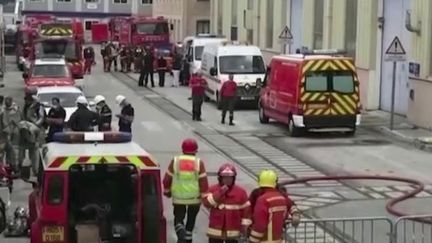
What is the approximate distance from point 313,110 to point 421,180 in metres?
6.81

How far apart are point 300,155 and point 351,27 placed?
40.9ft

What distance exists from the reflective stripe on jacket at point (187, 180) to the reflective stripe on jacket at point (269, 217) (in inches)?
78.1

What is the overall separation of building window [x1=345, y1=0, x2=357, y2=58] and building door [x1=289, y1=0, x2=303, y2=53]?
6.19 metres

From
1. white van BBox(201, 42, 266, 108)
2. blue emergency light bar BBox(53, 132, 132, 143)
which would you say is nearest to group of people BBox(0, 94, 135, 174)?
blue emergency light bar BBox(53, 132, 132, 143)

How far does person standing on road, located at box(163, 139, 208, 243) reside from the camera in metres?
12.2

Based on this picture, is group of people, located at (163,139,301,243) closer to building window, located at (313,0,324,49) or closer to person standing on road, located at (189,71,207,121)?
person standing on road, located at (189,71,207,121)

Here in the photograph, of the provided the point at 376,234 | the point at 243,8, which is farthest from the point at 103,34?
the point at 376,234

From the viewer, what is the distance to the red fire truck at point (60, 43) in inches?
1702

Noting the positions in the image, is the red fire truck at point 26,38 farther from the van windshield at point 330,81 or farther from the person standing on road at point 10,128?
the person standing on road at point 10,128

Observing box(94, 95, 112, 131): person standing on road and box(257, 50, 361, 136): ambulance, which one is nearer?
box(94, 95, 112, 131): person standing on road

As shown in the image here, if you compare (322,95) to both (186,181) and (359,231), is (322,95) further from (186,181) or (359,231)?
(186,181)

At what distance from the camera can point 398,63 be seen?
102 feet

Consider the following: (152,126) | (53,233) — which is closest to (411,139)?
(152,126)

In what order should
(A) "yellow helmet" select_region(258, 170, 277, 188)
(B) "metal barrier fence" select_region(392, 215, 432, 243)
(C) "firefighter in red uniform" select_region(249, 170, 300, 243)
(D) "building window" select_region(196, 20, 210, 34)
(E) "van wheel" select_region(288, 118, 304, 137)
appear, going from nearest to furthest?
(C) "firefighter in red uniform" select_region(249, 170, 300, 243) → (A) "yellow helmet" select_region(258, 170, 277, 188) → (B) "metal barrier fence" select_region(392, 215, 432, 243) → (E) "van wheel" select_region(288, 118, 304, 137) → (D) "building window" select_region(196, 20, 210, 34)
